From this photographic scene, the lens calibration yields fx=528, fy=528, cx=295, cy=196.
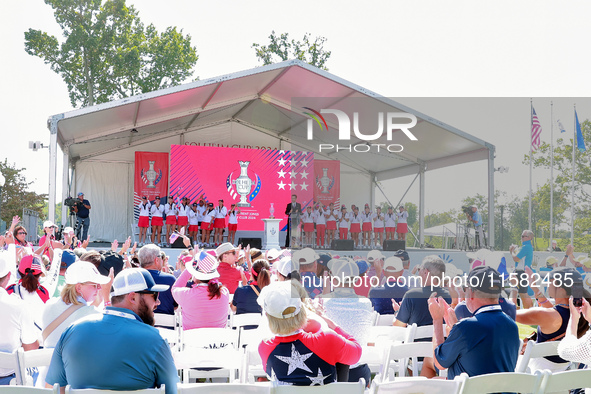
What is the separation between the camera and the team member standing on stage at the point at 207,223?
17.1 meters

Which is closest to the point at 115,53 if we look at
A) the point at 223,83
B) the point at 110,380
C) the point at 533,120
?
the point at 223,83

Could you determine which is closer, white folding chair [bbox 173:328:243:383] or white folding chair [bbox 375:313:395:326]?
white folding chair [bbox 173:328:243:383]

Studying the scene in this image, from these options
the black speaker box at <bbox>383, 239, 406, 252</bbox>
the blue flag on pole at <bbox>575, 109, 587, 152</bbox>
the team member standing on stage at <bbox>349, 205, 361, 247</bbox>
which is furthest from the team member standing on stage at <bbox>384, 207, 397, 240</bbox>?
the blue flag on pole at <bbox>575, 109, 587, 152</bbox>

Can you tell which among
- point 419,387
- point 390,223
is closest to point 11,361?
point 419,387

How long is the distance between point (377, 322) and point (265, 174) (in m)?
14.7

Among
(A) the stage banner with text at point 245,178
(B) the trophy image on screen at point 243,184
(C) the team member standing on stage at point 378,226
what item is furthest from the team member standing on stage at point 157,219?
(C) the team member standing on stage at point 378,226

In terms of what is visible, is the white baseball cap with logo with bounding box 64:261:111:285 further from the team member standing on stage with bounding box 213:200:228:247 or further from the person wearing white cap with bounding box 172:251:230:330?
the team member standing on stage with bounding box 213:200:228:247

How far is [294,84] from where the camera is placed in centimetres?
1520

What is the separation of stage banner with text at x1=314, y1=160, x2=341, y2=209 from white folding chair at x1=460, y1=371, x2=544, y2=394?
16217 millimetres

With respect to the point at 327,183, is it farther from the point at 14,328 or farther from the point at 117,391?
the point at 117,391

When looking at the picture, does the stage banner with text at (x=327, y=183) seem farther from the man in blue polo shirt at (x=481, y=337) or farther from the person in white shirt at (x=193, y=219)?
the man in blue polo shirt at (x=481, y=337)

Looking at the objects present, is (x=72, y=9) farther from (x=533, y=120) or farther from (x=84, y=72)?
(x=533, y=120)

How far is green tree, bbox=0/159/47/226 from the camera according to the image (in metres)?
26.9

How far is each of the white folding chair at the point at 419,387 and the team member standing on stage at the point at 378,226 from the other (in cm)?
1305
